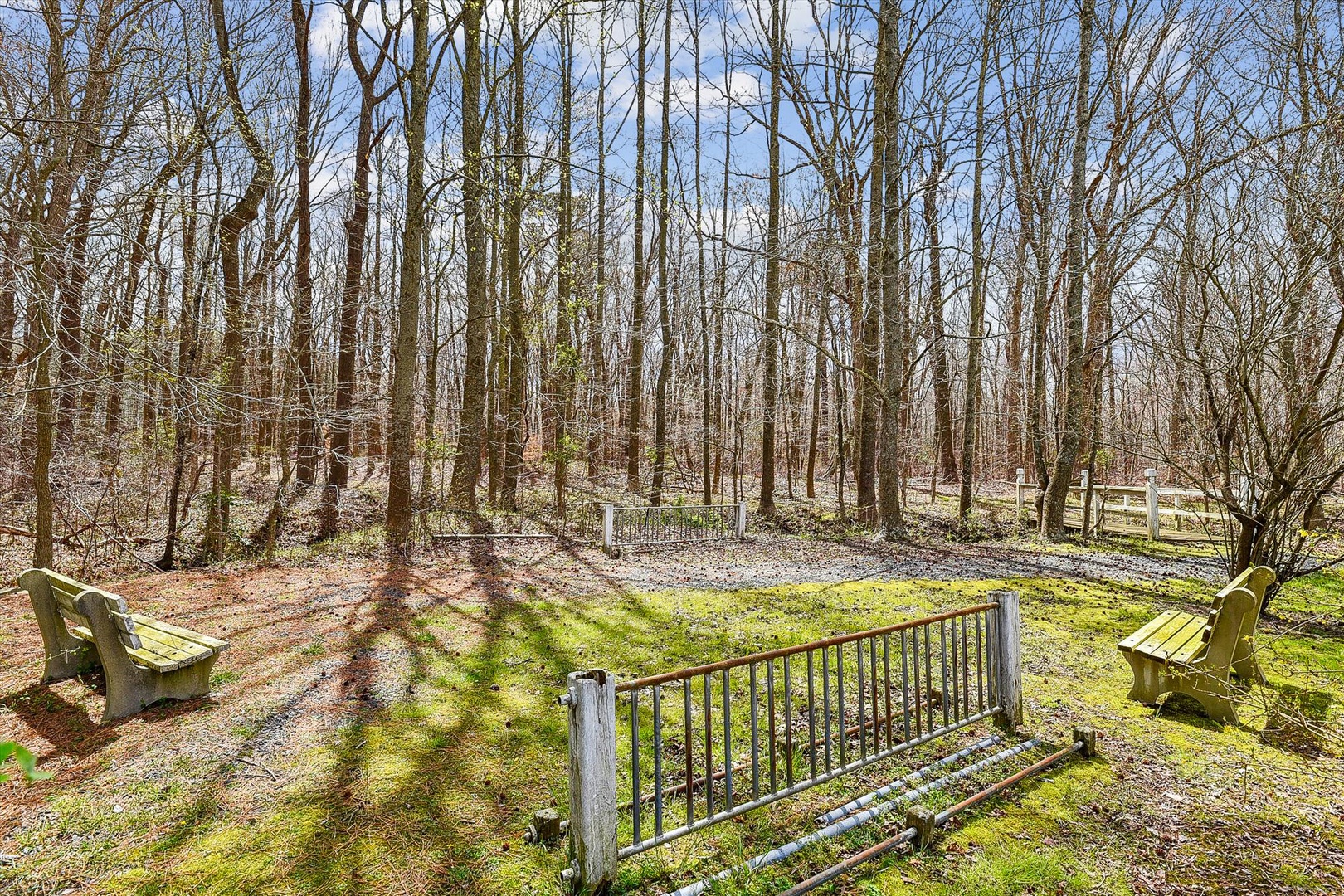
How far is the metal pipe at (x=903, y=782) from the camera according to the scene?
332 cm

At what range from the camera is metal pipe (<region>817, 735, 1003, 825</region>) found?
3.32 m

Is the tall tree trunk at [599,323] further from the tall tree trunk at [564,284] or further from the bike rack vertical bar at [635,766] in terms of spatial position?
the bike rack vertical bar at [635,766]

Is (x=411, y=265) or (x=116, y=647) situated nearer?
(x=116, y=647)

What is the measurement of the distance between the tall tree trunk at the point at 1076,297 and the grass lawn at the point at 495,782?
18.7 feet

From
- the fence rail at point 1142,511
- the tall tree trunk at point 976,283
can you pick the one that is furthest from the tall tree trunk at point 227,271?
the fence rail at point 1142,511

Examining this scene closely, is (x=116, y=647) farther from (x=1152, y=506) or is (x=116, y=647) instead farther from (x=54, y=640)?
(x=1152, y=506)

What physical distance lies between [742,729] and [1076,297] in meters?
10.7

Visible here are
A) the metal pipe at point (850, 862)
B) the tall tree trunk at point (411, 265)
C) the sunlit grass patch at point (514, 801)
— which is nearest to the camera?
the metal pipe at point (850, 862)

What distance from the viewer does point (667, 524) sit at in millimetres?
12102

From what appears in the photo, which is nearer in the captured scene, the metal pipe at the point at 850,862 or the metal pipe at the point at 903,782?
the metal pipe at the point at 850,862

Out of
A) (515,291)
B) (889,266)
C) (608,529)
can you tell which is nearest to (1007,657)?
(608,529)

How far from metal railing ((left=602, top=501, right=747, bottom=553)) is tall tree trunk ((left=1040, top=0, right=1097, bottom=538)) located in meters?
5.87

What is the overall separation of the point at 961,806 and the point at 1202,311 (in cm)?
534

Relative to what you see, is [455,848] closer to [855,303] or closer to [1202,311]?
[1202,311]
